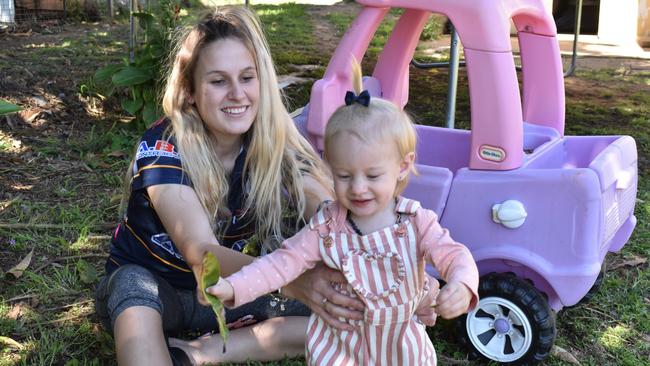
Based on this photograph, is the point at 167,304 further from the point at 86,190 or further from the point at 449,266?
the point at 86,190

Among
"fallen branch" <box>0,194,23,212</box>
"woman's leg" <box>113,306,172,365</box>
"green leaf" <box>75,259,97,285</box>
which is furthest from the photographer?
"fallen branch" <box>0,194,23,212</box>

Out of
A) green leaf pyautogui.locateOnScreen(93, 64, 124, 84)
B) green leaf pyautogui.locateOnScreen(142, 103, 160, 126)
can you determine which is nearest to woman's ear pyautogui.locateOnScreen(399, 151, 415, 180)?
green leaf pyautogui.locateOnScreen(142, 103, 160, 126)

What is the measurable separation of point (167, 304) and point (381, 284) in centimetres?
70

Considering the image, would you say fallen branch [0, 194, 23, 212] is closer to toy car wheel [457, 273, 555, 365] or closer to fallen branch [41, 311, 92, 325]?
fallen branch [41, 311, 92, 325]

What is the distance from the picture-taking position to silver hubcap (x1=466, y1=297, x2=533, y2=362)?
2023 mm

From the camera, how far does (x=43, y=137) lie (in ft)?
12.8

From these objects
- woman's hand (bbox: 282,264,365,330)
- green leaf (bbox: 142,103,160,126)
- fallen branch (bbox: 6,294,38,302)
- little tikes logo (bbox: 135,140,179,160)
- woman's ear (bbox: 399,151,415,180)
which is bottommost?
fallen branch (bbox: 6,294,38,302)

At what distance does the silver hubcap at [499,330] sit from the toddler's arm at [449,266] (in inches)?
24.8

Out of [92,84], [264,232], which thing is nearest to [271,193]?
[264,232]

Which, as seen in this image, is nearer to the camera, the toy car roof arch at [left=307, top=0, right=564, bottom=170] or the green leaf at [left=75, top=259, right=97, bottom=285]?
the toy car roof arch at [left=307, top=0, right=564, bottom=170]

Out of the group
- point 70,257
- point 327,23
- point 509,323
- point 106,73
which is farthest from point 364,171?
point 327,23

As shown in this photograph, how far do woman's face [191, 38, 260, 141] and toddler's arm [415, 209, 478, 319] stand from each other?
0.64m

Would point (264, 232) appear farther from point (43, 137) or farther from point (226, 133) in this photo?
point (43, 137)

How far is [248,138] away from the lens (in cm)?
206
